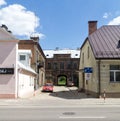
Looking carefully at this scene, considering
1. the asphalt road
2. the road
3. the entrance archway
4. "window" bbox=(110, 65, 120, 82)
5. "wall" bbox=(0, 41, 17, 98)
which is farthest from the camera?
the entrance archway

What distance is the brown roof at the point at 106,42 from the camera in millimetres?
30812

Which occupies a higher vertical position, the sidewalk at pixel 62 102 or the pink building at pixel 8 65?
the pink building at pixel 8 65

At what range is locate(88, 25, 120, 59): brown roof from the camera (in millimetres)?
30812

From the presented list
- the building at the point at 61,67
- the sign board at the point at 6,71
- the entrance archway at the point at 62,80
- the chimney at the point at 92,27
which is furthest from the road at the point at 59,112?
the entrance archway at the point at 62,80

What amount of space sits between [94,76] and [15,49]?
863 centimetres

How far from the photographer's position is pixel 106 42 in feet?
110

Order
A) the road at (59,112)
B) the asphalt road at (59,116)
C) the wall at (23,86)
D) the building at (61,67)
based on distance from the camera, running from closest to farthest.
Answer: the asphalt road at (59,116) → the road at (59,112) → the wall at (23,86) → the building at (61,67)

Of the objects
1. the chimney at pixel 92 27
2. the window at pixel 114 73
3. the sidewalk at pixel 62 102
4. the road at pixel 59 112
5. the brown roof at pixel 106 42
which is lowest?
the sidewalk at pixel 62 102

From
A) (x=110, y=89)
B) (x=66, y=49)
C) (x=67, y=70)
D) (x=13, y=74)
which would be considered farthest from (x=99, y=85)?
(x=66, y=49)

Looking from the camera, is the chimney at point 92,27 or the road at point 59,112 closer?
the road at point 59,112

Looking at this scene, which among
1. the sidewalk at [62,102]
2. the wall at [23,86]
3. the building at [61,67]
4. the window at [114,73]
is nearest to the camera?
the sidewalk at [62,102]

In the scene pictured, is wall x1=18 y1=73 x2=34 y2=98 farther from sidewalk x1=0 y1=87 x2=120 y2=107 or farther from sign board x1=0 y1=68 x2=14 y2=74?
sidewalk x1=0 y1=87 x2=120 y2=107

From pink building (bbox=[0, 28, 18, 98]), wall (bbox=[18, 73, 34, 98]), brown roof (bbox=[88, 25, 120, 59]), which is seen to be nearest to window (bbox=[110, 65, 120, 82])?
brown roof (bbox=[88, 25, 120, 59])

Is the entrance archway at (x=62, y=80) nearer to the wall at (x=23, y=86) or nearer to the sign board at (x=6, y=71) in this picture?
the wall at (x=23, y=86)
